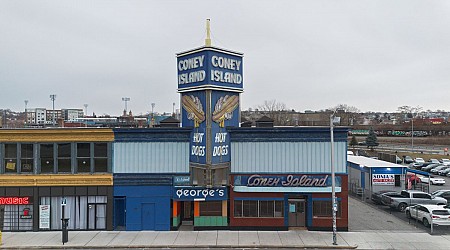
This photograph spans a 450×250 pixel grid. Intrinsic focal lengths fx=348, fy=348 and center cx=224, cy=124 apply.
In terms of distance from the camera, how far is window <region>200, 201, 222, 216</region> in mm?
23484

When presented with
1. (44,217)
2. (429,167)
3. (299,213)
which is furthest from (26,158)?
(429,167)

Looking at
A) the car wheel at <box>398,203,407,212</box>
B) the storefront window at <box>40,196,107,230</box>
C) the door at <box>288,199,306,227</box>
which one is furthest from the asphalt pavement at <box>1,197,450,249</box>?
the car wheel at <box>398,203,407,212</box>

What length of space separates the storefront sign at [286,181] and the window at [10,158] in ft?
49.2

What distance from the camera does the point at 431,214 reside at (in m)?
22.9

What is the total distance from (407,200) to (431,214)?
532cm

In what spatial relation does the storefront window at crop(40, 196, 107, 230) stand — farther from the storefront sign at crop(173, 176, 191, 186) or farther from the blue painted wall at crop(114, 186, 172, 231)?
the storefront sign at crop(173, 176, 191, 186)

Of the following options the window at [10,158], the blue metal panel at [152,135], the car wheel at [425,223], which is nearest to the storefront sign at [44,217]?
the window at [10,158]

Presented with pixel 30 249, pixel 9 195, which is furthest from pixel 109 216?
pixel 9 195

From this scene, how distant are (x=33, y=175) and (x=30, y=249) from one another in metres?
5.42

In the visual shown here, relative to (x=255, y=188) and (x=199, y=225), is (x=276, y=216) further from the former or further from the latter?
(x=199, y=225)

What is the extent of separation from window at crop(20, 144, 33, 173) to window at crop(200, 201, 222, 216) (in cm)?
1187

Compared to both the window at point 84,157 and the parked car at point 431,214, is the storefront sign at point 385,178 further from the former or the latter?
the window at point 84,157

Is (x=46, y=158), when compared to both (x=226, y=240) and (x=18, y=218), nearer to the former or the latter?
(x=18, y=218)

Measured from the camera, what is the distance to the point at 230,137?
23641 millimetres
